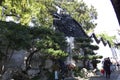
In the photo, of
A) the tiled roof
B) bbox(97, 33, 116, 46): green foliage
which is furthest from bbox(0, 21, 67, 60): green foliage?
bbox(97, 33, 116, 46): green foliage

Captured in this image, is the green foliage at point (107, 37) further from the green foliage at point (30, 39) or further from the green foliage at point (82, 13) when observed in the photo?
the green foliage at point (30, 39)

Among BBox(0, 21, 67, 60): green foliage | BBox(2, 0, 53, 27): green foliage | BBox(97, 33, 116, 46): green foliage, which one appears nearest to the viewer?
BBox(0, 21, 67, 60): green foliage

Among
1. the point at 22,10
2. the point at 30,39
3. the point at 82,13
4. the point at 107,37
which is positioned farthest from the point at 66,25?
the point at 82,13

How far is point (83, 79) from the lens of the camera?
1033 inches

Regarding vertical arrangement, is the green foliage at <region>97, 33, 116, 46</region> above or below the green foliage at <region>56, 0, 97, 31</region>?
below

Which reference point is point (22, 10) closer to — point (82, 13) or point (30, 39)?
point (30, 39)

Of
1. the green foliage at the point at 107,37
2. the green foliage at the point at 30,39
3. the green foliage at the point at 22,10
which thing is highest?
the green foliage at the point at 22,10

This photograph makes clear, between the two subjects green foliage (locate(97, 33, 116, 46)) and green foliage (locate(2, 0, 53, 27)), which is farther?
green foliage (locate(97, 33, 116, 46))

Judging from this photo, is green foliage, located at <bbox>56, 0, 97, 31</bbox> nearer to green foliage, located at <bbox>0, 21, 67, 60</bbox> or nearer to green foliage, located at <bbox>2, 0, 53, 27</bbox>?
green foliage, located at <bbox>2, 0, 53, 27</bbox>

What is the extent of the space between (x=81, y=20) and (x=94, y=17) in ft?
10.6

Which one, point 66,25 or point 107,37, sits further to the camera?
point 107,37

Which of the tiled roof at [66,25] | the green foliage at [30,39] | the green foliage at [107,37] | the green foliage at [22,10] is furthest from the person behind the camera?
the green foliage at [107,37]

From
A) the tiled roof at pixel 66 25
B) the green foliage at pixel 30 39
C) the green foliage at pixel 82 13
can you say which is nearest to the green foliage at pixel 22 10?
the green foliage at pixel 30 39

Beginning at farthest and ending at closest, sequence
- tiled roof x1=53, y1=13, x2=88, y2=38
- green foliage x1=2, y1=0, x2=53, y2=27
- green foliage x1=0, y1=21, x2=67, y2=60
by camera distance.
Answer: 1. tiled roof x1=53, y1=13, x2=88, y2=38
2. green foliage x1=2, y1=0, x2=53, y2=27
3. green foliage x1=0, y1=21, x2=67, y2=60
